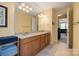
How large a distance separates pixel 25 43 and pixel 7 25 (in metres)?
0.66

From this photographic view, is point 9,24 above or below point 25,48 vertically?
above

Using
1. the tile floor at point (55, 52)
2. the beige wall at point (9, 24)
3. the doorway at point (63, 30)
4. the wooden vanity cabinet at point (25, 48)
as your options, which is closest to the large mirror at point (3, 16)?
the beige wall at point (9, 24)

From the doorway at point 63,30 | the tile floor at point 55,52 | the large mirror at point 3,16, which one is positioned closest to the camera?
the large mirror at point 3,16

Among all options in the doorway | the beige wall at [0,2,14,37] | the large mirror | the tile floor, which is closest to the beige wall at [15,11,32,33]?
the beige wall at [0,2,14,37]

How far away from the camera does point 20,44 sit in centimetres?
318

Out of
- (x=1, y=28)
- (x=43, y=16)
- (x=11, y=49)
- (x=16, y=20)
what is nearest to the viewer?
(x=11, y=49)

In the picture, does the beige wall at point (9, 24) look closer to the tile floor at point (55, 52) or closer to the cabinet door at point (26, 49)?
the cabinet door at point (26, 49)

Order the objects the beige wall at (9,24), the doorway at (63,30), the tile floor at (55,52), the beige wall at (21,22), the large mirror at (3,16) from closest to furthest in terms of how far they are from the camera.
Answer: the large mirror at (3,16) → the beige wall at (9,24) → the beige wall at (21,22) → the tile floor at (55,52) → the doorway at (63,30)

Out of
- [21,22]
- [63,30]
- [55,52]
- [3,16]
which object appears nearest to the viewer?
[3,16]

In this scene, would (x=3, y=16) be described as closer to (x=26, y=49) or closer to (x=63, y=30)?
(x=26, y=49)

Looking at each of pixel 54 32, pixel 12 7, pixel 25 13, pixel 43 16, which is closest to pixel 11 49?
pixel 12 7

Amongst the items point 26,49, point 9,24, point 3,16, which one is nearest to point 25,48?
point 26,49

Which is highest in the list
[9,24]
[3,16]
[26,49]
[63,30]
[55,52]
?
[3,16]

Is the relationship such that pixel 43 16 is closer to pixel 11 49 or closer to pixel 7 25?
pixel 7 25
